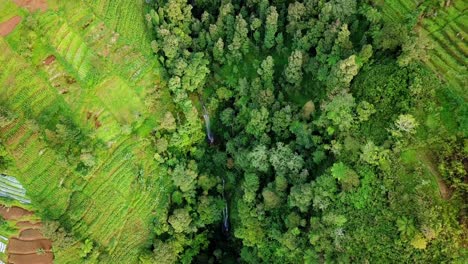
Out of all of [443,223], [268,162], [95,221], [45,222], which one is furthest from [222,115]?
[443,223]

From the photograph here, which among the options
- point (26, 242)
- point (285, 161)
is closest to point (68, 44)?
point (26, 242)

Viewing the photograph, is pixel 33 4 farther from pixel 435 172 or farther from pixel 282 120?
pixel 435 172

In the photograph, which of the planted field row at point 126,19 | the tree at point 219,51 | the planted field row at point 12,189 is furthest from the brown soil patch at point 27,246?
the tree at point 219,51

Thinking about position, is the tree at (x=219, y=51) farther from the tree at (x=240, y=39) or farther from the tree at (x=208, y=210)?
the tree at (x=208, y=210)

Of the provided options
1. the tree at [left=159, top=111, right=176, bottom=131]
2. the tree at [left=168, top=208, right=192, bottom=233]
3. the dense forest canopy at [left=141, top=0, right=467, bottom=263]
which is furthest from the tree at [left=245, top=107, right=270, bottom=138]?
the tree at [left=168, top=208, right=192, bottom=233]

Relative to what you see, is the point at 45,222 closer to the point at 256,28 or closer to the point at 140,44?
the point at 140,44
